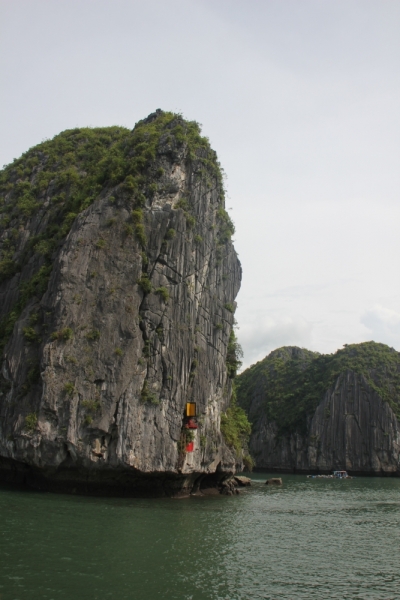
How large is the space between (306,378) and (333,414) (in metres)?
17.0

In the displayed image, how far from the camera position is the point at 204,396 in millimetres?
37312

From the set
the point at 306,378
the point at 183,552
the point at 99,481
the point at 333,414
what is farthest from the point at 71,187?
the point at 306,378

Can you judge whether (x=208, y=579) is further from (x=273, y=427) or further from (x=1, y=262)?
(x=273, y=427)

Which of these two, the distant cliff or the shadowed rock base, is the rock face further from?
the distant cliff

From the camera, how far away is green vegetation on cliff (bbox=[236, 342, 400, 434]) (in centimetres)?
9856

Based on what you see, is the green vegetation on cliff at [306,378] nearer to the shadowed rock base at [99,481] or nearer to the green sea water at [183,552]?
the shadowed rock base at [99,481]

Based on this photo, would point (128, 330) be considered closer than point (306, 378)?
Yes

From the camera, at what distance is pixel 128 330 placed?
33.4 m

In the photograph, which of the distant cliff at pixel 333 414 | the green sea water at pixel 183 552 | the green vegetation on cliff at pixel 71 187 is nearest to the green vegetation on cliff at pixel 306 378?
the distant cliff at pixel 333 414

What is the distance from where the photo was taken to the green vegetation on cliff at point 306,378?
98562 mm

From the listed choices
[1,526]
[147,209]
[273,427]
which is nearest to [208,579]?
[1,526]

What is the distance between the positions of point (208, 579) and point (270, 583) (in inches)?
70.8

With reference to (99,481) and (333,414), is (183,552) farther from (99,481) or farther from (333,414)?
(333,414)

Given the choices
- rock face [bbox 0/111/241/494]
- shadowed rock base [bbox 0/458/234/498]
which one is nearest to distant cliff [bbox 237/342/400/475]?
rock face [bbox 0/111/241/494]
